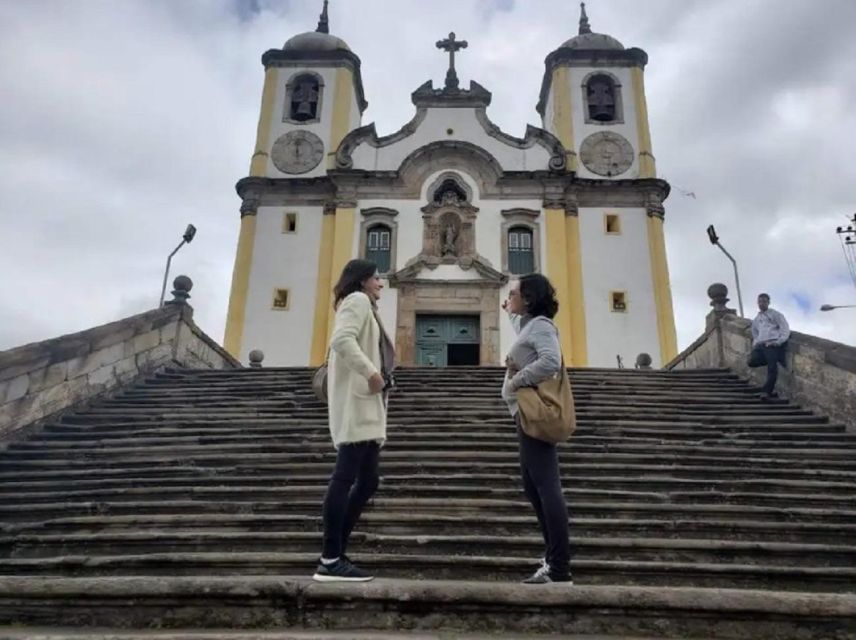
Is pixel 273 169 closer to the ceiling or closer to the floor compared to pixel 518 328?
closer to the ceiling

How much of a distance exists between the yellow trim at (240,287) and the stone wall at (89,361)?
224 inches

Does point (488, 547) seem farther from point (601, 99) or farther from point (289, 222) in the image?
point (601, 99)

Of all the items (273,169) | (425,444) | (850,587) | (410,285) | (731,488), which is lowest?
(850,587)

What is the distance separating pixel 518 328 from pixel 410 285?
44.8 feet

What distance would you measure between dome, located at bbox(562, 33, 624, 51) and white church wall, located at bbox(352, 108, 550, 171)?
4.72m

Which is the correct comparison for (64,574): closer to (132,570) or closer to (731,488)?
(132,570)

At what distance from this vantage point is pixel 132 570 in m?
3.98

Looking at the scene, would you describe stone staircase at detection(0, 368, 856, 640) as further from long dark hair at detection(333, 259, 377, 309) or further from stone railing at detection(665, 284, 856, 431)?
long dark hair at detection(333, 259, 377, 309)

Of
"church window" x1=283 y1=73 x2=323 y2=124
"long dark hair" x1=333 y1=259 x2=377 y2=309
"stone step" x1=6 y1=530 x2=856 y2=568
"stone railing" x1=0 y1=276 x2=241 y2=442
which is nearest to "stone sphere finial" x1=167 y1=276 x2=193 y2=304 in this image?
"stone railing" x1=0 y1=276 x2=241 y2=442

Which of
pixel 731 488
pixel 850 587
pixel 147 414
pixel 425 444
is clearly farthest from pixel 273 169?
pixel 850 587

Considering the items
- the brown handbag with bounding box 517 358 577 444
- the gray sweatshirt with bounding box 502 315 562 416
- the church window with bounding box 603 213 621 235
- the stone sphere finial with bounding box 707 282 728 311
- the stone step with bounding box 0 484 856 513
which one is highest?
the church window with bounding box 603 213 621 235

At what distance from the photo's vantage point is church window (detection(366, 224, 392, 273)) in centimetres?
1809

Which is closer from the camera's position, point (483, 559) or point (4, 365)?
point (483, 559)

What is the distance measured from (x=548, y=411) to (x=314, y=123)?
1909 centimetres
